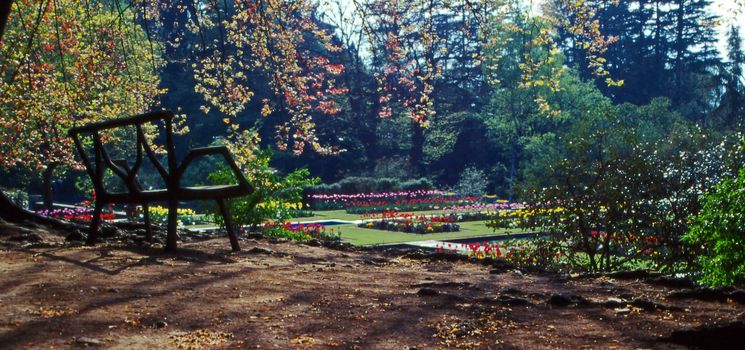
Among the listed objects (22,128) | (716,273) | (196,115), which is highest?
(196,115)

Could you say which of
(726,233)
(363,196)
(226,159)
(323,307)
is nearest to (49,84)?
(226,159)

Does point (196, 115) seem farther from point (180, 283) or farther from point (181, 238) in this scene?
point (180, 283)

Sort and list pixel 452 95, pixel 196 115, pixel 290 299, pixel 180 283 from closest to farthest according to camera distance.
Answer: pixel 290 299, pixel 180 283, pixel 196 115, pixel 452 95

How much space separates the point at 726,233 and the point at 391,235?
10255 millimetres

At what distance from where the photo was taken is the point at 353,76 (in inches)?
1484

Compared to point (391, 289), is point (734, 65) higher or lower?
higher

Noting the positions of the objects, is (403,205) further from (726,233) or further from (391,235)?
(726,233)

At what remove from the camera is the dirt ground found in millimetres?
3094

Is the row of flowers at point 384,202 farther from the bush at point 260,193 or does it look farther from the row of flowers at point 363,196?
the bush at point 260,193

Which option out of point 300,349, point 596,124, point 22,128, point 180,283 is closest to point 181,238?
point 180,283

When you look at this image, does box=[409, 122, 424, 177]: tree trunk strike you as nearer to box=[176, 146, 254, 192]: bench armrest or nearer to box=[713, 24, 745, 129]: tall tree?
box=[713, 24, 745, 129]: tall tree

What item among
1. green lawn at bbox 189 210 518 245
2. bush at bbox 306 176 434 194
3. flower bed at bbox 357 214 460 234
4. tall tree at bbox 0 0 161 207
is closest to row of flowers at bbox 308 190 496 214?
bush at bbox 306 176 434 194

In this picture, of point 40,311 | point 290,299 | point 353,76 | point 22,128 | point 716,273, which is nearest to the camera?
point 40,311

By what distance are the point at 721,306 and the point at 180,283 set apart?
3181 millimetres
